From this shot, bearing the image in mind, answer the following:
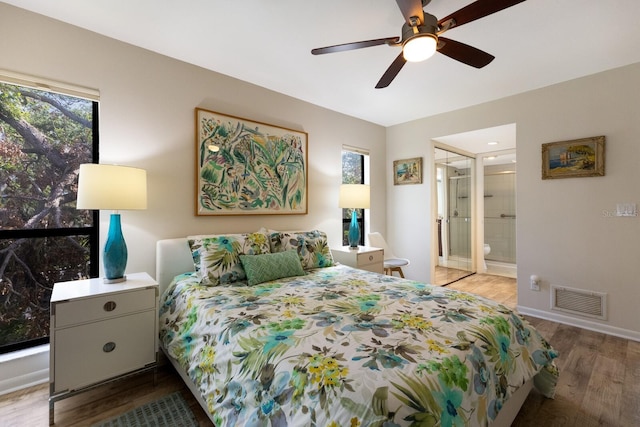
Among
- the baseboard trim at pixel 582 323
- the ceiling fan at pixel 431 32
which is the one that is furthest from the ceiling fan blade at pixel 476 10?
the baseboard trim at pixel 582 323

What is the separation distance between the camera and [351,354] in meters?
1.14

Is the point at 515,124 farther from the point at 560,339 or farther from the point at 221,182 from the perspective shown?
the point at 221,182

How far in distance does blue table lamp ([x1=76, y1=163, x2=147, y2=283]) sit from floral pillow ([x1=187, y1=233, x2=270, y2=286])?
1.57ft

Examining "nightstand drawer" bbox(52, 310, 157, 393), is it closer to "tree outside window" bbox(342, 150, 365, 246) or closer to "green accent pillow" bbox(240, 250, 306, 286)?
"green accent pillow" bbox(240, 250, 306, 286)

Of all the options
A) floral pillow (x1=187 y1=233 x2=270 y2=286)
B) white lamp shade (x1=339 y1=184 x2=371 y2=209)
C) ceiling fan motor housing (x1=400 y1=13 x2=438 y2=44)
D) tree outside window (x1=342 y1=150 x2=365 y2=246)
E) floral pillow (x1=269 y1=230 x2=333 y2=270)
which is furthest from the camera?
tree outside window (x1=342 y1=150 x2=365 y2=246)

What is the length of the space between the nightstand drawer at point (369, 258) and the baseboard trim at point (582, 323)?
168 cm

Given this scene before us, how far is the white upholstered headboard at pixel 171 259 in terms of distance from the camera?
91.9 inches

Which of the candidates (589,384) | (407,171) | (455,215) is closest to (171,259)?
(589,384)

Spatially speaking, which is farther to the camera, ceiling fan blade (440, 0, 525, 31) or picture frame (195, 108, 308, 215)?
picture frame (195, 108, 308, 215)

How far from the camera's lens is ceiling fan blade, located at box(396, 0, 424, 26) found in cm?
145

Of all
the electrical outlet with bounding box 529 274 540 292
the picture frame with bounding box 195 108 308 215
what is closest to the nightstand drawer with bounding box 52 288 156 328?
the picture frame with bounding box 195 108 308 215

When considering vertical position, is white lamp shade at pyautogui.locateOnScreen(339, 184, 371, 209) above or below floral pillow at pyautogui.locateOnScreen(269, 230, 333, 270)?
above

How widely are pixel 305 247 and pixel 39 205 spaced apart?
200cm

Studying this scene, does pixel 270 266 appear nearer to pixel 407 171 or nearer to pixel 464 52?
pixel 464 52
